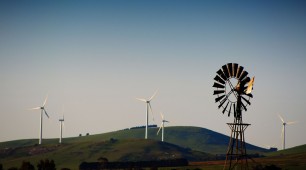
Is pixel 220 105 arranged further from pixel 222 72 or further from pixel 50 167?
pixel 50 167

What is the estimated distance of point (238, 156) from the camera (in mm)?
84812

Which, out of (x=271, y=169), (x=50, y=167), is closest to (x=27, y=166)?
(x=50, y=167)

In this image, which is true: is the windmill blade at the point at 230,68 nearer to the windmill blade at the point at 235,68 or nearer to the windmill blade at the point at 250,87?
the windmill blade at the point at 235,68

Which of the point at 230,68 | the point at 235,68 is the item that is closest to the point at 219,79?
the point at 230,68

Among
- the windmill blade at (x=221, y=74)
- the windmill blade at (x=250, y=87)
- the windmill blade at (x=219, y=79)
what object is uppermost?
the windmill blade at (x=221, y=74)

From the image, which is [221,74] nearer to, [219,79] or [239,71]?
[219,79]

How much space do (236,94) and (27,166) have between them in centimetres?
9782

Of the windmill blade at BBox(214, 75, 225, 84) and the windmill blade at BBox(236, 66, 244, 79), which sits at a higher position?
the windmill blade at BBox(236, 66, 244, 79)

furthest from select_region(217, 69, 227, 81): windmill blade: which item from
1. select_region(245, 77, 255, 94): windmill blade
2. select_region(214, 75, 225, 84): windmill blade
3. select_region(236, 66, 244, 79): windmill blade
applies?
select_region(245, 77, 255, 94): windmill blade

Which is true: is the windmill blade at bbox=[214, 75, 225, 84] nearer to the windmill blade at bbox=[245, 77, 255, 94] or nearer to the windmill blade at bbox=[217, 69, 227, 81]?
the windmill blade at bbox=[217, 69, 227, 81]

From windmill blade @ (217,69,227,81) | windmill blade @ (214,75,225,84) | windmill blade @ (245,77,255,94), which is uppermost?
windmill blade @ (217,69,227,81)

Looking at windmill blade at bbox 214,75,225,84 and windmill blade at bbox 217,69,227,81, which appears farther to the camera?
windmill blade at bbox 214,75,225,84

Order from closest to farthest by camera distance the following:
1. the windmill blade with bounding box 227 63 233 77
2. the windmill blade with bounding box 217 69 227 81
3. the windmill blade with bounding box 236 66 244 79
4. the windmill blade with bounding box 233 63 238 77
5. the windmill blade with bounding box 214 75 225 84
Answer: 1. the windmill blade with bounding box 236 66 244 79
2. the windmill blade with bounding box 233 63 238 77
3. the windmill blade with bounding box 227 63 233 77
4. the windmill blade with bounding box 217 69 227 81
5. the windmill blade with bounding box 214 75 225 84

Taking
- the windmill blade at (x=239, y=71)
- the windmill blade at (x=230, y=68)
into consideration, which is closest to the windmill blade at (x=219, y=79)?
the windmill blade at (x=230, y=68)
